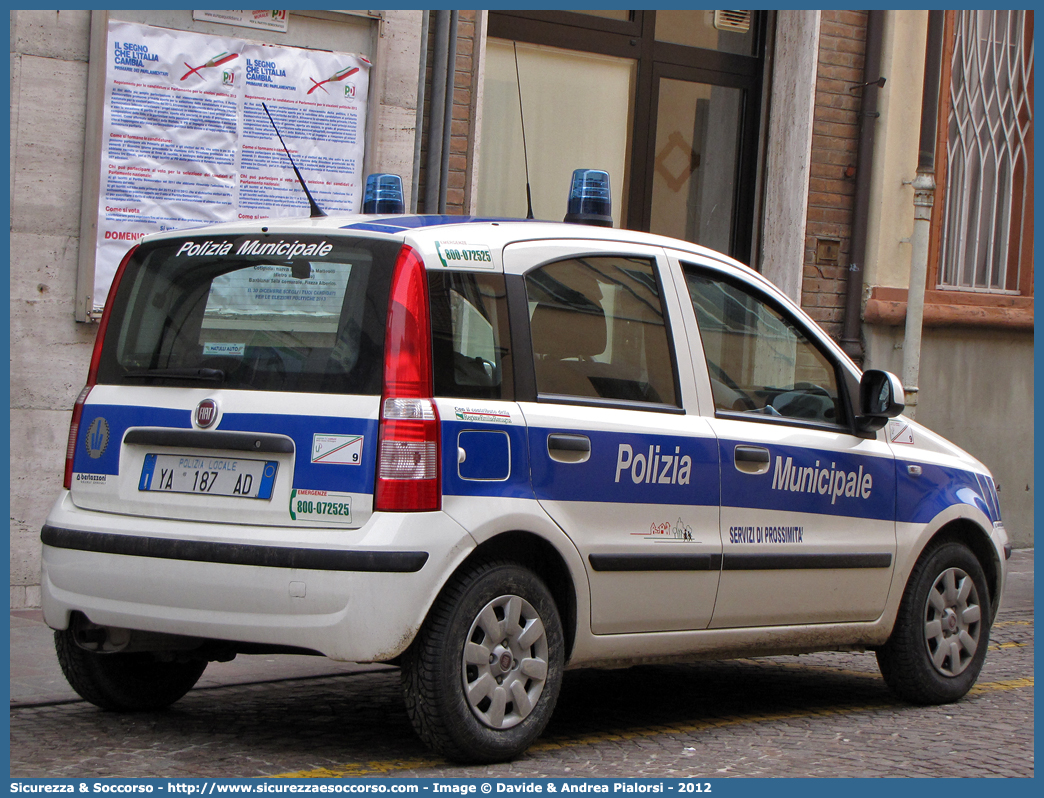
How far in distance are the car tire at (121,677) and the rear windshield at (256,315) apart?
105 cm

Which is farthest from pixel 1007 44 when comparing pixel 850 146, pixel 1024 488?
pixel 1024 488

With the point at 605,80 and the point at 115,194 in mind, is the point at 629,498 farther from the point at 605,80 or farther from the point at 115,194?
the point at 605,80

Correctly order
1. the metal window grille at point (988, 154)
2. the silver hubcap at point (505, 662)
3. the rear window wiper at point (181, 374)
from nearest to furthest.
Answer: the silver hubcap at point (505, 662), the rear window wiper at point (181, 374), the metal window grille at point (988, 154)

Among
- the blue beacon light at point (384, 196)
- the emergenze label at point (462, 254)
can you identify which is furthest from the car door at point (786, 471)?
the blue beacon light at point (384, 196)

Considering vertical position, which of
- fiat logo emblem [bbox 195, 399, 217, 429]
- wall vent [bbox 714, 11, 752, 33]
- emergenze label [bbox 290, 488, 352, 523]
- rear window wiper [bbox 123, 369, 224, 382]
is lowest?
A: emergenze label [bbox 290, 488, 352, 523]

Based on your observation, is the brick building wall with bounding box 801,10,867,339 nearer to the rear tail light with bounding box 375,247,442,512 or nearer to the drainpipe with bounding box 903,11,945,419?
the drainpipe with bounding box 903,11,945,419

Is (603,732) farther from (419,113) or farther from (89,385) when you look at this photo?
(419,113)

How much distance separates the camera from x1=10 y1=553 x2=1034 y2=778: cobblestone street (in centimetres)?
472

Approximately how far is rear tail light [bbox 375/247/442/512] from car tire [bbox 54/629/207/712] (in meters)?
1.49

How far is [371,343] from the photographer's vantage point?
453cm

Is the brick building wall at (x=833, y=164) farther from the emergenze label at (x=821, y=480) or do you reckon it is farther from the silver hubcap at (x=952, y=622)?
the emergenze label at (x=821, y=480)

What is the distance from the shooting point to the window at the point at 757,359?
5.58m

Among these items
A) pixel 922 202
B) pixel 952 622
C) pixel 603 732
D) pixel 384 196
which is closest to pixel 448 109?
pixel 922 202

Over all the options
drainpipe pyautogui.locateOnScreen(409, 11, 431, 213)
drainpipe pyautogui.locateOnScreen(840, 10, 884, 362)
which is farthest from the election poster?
drainpipe pyautogui.locateOnScreen(840, 10, 884, 362)
